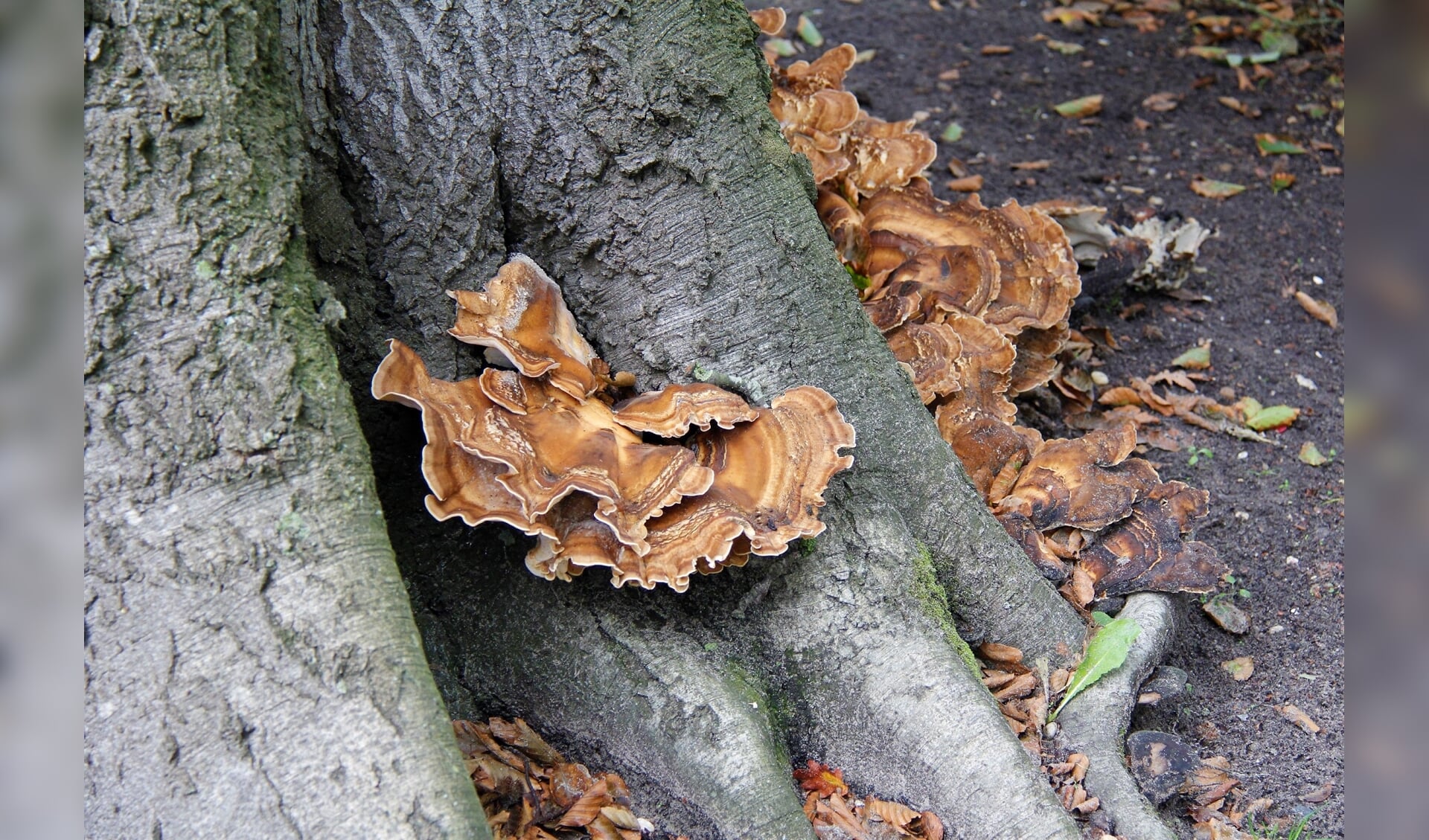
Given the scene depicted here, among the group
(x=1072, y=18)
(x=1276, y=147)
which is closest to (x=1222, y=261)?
(x=1276, y=147)

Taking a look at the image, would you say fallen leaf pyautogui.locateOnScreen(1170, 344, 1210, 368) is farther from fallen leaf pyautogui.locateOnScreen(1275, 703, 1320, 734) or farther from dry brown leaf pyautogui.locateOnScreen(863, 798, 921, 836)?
dry brown leaf pyautogui.locateOnScreen(863, 798, 921, 836)

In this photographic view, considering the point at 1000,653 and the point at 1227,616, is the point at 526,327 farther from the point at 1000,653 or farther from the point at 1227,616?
the point at 1227,616

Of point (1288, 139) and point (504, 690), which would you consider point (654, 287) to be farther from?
point (1288, 139)

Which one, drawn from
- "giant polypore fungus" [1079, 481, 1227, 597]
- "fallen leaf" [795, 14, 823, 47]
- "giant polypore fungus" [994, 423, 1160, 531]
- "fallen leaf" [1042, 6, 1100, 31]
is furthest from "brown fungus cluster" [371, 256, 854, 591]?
"fallen leaf" [1042, 6, 1100, 31]

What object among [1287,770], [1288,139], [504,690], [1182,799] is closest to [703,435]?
[504,690]

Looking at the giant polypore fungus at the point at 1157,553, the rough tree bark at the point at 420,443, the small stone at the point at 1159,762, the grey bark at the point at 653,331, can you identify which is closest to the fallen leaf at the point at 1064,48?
the giant polypore fungus at the point at 1157,553
